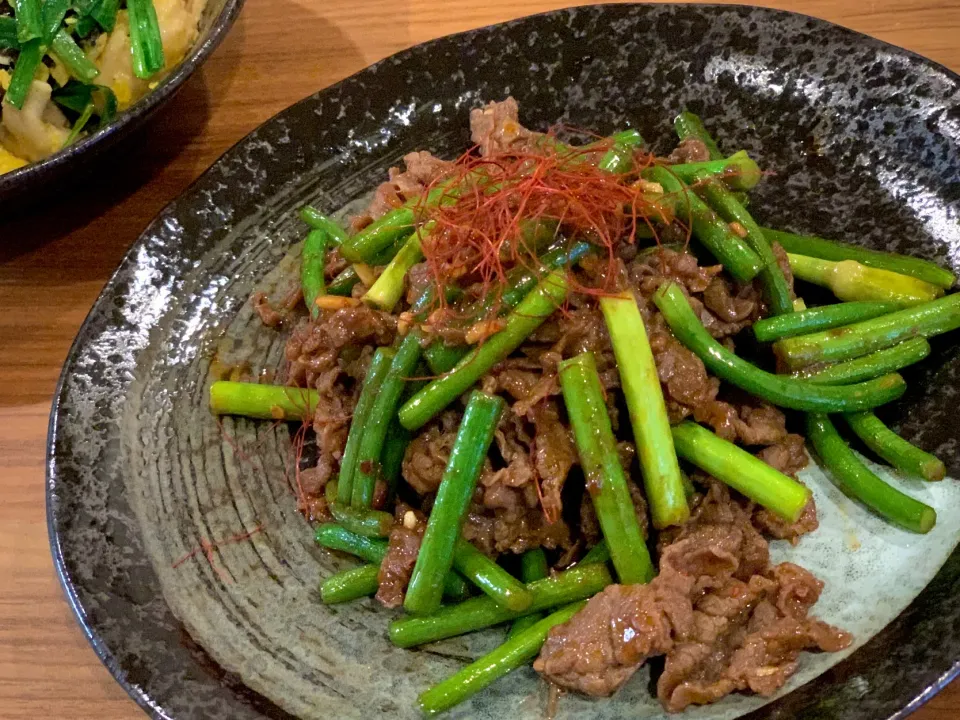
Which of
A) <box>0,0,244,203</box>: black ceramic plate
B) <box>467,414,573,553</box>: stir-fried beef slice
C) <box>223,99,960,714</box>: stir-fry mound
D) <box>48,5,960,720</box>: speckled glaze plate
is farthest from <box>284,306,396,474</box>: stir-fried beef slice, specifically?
<box>0,0,244,203</box>: black ceramic plate

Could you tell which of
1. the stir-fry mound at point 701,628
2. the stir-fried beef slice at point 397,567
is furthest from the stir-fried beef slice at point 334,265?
the stir-fry mound at point 701,628

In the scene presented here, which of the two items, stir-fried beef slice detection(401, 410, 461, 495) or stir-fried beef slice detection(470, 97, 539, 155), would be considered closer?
stir-fried beef slice detection(401, 410, 461, 495)

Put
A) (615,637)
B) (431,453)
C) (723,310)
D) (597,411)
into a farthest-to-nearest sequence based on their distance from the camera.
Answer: (723,310) → (431,453) → (597,411) → (615,637)

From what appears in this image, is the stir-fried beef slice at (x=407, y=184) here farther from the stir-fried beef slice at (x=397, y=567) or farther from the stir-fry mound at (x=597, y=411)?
the stir-fried beef slice at (x=397, y=567)

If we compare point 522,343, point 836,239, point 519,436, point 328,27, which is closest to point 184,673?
point 519,436

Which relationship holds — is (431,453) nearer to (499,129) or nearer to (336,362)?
(336,362)

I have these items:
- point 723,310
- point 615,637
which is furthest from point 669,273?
point 615,637

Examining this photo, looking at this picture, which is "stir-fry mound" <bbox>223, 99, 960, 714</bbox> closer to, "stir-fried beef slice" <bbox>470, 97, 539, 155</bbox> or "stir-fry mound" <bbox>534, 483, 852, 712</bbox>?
"stir-fry mound" <bbox>534, 483, 852, 712</bbox>
